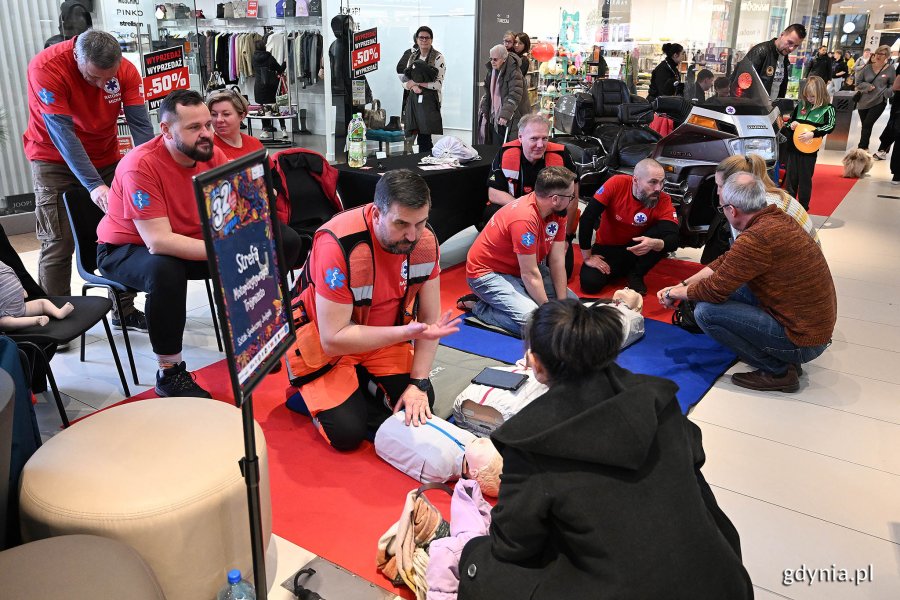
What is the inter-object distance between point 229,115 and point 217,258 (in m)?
2.89

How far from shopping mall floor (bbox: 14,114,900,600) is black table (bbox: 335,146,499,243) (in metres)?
1.23

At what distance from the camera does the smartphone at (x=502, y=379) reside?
9.43 ft

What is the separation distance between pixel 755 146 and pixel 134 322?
4689 mm

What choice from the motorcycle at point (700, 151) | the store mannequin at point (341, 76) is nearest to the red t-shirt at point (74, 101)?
the motorcycle at point (700, 151)

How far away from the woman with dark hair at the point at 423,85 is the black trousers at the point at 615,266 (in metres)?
3.91

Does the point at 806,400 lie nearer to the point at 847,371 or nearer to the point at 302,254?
the point at 847,371

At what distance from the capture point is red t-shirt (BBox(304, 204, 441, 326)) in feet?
8.31

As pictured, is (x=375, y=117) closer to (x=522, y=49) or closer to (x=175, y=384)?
(x=522, y=49)

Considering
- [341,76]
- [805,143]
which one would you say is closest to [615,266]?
[805,143]

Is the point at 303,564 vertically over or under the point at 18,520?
under

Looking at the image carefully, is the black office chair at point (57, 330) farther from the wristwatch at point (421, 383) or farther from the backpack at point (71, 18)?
the backpack at point (71, 18)

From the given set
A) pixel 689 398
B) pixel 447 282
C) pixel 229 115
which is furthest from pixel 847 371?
pixel 229 115

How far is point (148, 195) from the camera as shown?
300 cm

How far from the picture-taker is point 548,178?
366 centimetres
